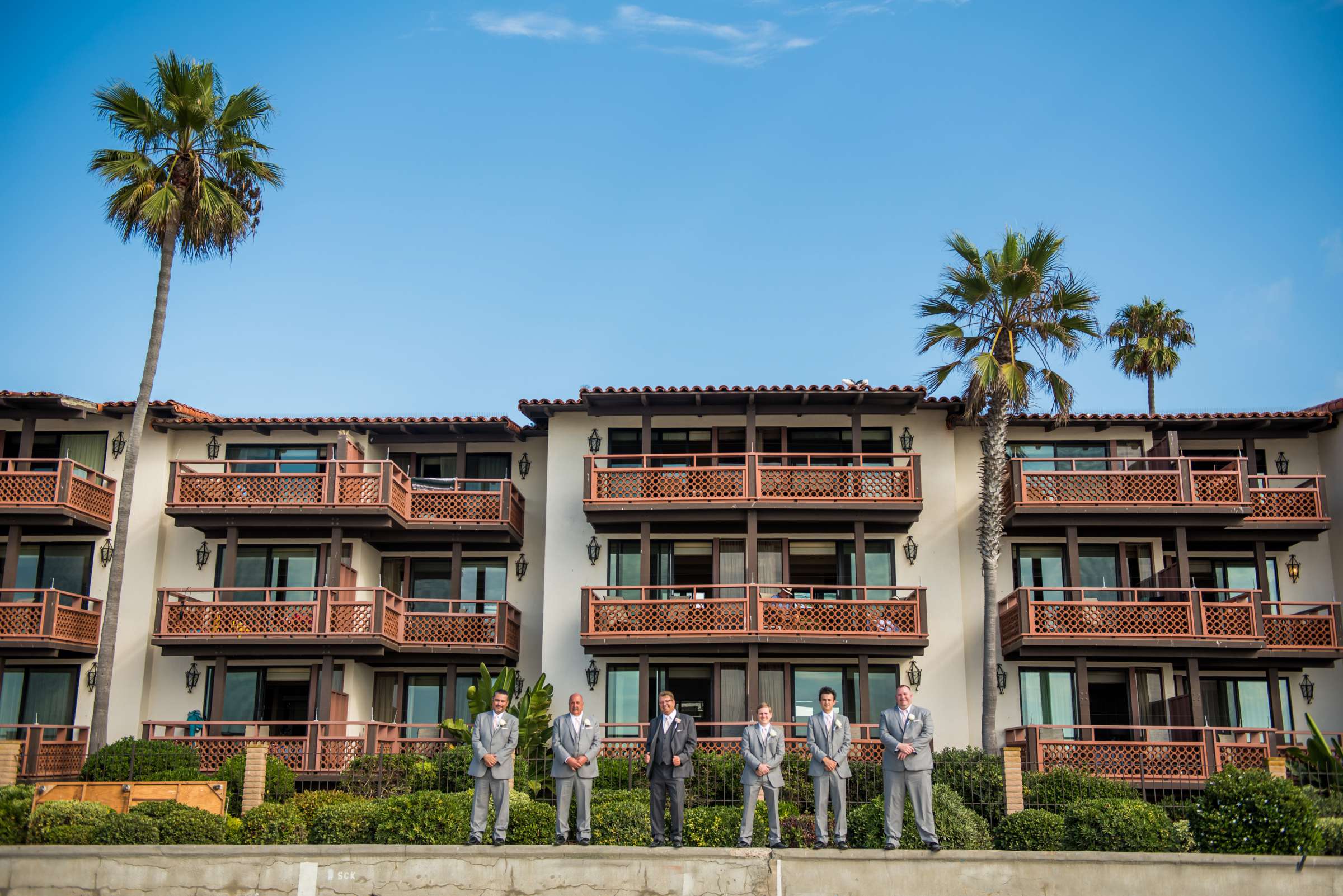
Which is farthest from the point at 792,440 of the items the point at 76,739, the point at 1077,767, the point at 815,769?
the point at 76,739

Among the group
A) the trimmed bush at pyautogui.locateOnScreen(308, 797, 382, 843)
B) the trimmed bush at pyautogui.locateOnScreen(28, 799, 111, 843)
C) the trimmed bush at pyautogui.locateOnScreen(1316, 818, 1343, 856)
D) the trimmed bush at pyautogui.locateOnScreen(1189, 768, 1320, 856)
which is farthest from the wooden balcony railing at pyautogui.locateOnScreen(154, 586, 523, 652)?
the trimmed bush at pyautogui.locateOnScreen(1316, 818, 1343, 856)

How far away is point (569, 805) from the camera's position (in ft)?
57.0

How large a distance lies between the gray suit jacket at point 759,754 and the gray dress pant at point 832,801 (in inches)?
20.5

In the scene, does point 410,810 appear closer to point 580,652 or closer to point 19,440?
point 580,652

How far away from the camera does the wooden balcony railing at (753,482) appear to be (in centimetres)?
3058

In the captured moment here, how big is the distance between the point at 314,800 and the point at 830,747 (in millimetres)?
10504

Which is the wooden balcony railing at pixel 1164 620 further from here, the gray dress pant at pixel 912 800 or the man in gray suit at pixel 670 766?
the man in gray suit at pixel 670 766

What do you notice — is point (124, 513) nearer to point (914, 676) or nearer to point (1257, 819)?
point (914, 676)

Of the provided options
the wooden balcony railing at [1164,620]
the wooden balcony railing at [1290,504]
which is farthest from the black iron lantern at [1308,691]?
the wooden balcony railing at [1290,504]

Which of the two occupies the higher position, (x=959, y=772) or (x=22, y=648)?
(x=22, y=648)

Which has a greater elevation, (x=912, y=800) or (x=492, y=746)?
(x=492, y=746)

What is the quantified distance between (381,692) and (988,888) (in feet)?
65.1

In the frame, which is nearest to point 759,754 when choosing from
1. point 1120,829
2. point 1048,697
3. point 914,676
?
point 1120,829

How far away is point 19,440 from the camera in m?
33.0
